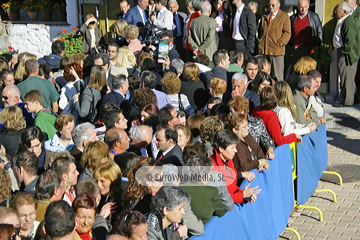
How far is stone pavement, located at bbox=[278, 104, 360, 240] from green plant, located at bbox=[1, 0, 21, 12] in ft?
37.9

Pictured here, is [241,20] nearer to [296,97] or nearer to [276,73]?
[276,73]

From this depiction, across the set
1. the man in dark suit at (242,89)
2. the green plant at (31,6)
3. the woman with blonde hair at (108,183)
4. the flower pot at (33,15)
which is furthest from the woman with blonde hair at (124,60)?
the flower pot at (33,15)

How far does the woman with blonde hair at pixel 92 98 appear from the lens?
962 centimetres

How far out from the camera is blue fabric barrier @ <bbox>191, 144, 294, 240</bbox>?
20.3 ft

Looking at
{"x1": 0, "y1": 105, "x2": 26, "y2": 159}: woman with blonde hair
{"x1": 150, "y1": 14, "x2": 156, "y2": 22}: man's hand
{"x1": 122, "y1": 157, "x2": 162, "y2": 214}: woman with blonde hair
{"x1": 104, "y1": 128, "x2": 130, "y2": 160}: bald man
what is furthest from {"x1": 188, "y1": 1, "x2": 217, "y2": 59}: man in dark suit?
{"x1": 122, "y1": 157, "x2": 162, "y2": 214}: woman with blonde hair

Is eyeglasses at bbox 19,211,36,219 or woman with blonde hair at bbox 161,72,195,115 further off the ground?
woman with blonde hair at bbox 161,72,195,115

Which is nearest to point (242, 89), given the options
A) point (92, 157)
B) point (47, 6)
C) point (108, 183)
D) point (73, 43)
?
point (92, 157)

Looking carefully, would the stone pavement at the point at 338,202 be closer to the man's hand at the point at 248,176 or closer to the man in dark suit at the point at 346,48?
the man in dark suit at the point at 346,48

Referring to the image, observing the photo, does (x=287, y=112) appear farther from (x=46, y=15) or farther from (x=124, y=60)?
(x=46, y=15)

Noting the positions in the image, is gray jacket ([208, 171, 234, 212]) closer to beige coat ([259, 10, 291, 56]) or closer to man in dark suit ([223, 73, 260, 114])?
man in dark suit ([223, 73, 260, 114])

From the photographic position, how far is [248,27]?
13781mm

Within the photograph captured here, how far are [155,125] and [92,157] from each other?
5.67 ft

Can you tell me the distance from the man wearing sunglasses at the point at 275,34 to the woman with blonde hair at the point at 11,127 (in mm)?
7013

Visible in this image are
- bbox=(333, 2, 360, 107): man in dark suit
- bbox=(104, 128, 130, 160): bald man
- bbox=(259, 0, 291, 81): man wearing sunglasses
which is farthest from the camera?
bbox=(259, 0, 291, 81): man wearing sunglasses
